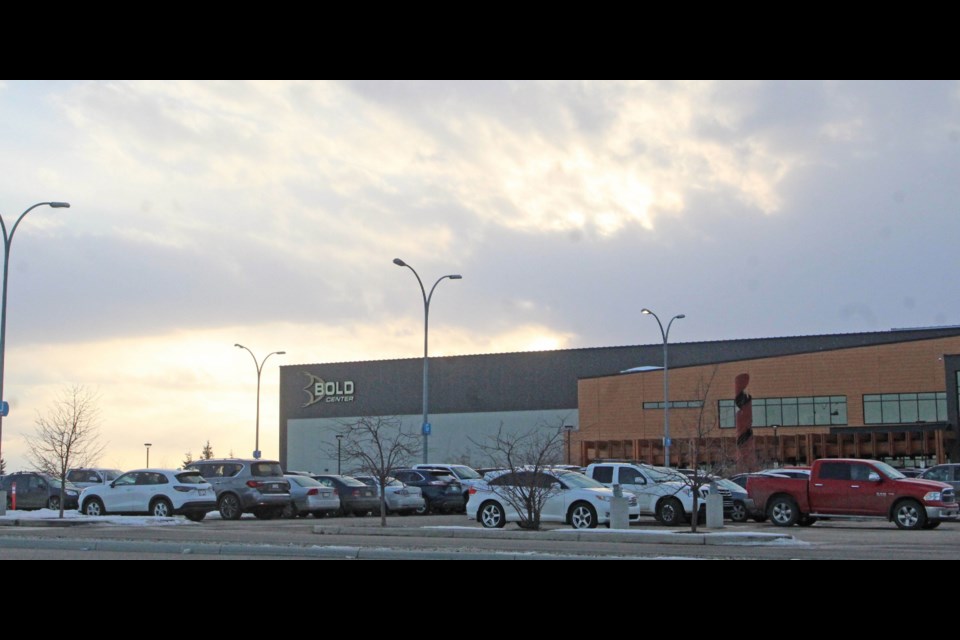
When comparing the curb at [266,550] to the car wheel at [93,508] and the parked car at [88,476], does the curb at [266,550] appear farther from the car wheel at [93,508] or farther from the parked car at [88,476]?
the parked car at [88,476]

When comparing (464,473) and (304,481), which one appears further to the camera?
(464,473)

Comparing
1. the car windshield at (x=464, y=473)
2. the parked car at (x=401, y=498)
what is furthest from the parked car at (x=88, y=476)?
the car windshield at (x=464, y=473)

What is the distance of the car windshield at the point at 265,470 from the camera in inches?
1203

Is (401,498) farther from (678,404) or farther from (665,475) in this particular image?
(678,404)

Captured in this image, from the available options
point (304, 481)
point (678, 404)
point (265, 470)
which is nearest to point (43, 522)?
point (265, 470)

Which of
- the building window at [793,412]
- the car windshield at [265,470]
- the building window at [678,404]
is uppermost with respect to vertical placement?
the building window at [678,404]

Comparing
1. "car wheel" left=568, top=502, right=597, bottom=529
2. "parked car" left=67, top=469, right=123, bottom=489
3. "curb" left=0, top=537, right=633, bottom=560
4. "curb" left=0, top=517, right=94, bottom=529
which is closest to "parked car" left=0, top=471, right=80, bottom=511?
"parked car" left=67, top=469, right=123, bottom=489

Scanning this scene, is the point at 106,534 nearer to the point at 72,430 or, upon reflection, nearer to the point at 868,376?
the point at 72,430

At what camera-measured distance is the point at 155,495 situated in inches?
1147

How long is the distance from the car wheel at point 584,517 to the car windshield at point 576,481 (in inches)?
19.8

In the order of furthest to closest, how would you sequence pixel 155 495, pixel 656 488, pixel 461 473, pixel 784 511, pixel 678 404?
pixel 678 404
pixel 461 473
pixel 155 495
pixel 784 511
pixel 656 488

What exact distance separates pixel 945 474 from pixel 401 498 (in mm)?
15315

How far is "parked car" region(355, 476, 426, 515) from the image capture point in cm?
3362
